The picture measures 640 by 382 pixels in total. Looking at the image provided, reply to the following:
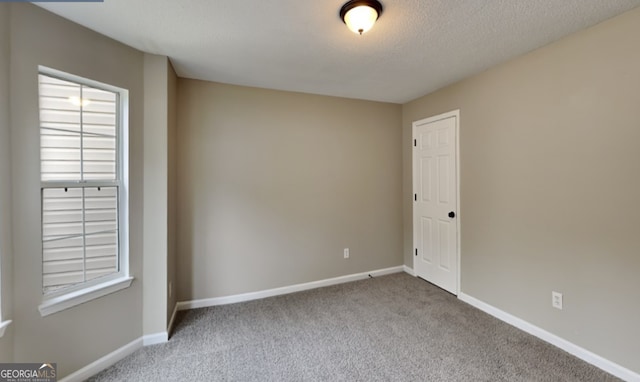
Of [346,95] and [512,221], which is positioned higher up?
[346,95]

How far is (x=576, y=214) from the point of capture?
203 cm

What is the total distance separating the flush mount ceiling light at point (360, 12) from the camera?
1.58m

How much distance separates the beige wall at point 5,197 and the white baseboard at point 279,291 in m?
1.42

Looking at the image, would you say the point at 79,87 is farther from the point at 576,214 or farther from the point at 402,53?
the point at 576,214

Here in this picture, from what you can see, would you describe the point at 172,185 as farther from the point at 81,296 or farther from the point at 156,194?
the point at 81,296

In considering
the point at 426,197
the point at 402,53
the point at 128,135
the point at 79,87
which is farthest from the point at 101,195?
the point at 426,197

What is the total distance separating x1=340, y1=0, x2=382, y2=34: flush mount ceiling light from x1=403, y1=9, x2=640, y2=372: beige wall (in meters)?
1.64

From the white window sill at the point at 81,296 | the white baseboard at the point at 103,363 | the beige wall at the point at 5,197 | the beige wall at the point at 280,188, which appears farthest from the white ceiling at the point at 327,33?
the white baseboard at the point at 103,363

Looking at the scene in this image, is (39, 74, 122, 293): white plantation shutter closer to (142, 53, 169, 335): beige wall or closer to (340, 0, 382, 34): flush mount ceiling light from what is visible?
(142, 53, 169, 335): beige wall

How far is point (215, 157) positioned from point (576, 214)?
3.32m

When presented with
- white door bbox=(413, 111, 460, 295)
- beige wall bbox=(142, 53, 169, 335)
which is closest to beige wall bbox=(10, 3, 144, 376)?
beige wall bbox=(142, 53, 169, 335)

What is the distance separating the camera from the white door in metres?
3.09

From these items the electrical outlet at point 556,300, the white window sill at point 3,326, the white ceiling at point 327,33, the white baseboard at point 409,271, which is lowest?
the white baseboard at point 409,271

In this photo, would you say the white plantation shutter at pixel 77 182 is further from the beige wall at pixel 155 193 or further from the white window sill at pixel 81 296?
the beige wall at pixel 155 193
